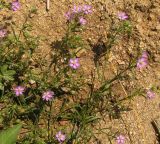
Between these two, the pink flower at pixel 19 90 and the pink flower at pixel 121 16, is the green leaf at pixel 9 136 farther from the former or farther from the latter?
the pink flower at pixel 121 16

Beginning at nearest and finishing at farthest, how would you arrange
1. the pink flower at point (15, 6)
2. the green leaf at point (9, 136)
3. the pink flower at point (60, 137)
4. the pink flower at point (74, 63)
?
the green leaf at point (9, 136)
the pink flower at point (60, 137)
the pink flower at point (74, 63)
the pink flower at point (15, 6)

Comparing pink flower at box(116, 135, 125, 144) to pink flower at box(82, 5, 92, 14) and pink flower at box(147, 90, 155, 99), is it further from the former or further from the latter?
pink flower at box(82, 5, 92, 14)

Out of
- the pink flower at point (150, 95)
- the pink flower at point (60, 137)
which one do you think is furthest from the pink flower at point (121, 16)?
the pink flower at point (60, 137)

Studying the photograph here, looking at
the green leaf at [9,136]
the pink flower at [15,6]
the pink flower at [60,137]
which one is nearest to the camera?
the green leaf at [9,136]

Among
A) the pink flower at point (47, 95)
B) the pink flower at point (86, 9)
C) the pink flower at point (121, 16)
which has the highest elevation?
the pink flower at point (86, 9)

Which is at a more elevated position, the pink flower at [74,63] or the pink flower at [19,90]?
the pink flower at [74,63]

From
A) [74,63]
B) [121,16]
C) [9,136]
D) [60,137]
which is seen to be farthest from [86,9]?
[9,136]

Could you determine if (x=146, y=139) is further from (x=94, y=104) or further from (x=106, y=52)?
(x=106, y=52)

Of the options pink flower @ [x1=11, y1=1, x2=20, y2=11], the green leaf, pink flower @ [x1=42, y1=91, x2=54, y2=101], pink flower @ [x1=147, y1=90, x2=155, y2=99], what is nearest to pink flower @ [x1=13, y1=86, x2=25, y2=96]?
pink flower @ [x1=42, y1=91, x2=54, y2=101]

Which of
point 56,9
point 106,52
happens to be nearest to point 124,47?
point 106,52
